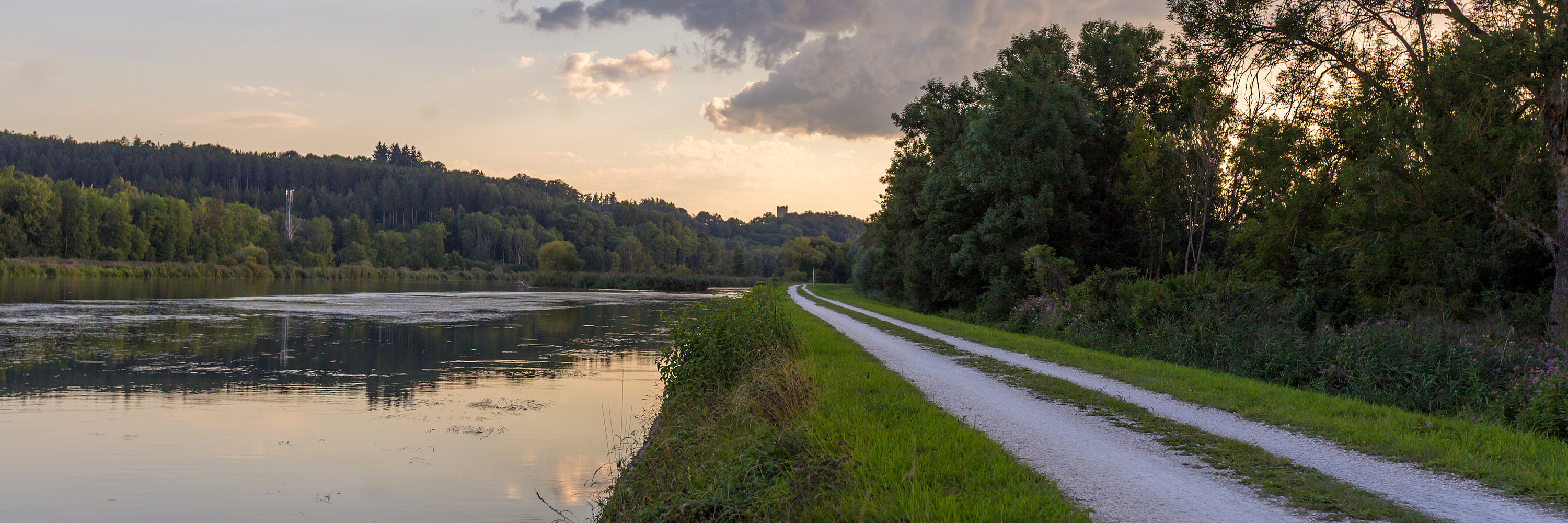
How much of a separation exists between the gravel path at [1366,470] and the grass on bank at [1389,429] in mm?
215

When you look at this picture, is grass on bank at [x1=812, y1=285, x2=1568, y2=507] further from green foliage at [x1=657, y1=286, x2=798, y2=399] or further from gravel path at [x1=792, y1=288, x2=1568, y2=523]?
green foliage at [x1=657, y1=286, x2=798, y2=399]

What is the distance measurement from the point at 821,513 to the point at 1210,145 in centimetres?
2539

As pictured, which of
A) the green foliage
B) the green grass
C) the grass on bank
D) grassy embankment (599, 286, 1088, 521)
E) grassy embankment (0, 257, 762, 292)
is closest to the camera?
the green grass

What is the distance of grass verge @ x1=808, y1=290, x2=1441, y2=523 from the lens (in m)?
5.67

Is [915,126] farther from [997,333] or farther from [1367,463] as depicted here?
[1367,463]

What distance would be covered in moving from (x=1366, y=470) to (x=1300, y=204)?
54.2ft

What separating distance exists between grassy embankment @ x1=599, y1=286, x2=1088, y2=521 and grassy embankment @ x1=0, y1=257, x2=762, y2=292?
3211 inches

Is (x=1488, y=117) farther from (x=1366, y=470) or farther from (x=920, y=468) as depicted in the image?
(x=920, y=468)

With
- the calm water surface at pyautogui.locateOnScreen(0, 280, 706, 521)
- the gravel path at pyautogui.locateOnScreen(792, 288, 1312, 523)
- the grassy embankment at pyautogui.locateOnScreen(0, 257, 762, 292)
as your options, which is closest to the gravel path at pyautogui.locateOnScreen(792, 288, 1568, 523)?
the gravel path at pyautogui.locateOnScreen(792, 288, 1312, 523)

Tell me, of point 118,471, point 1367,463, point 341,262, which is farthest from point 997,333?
point 341,262

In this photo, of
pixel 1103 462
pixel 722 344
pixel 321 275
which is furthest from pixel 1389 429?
pixel 321 275

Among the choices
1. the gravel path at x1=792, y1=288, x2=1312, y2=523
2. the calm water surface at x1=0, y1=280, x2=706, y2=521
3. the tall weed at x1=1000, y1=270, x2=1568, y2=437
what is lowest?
the calm water surface at x1=0, y1=280, x2=706, y2=521

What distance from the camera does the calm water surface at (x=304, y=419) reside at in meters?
9.15

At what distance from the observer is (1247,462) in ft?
23.2
